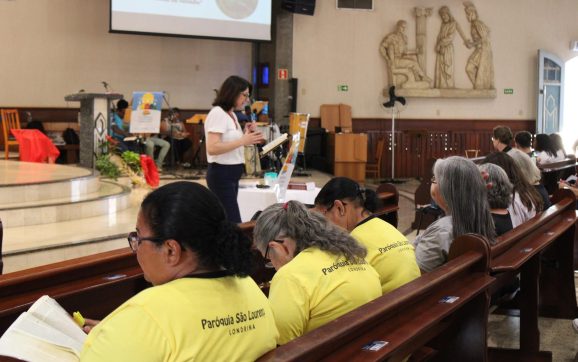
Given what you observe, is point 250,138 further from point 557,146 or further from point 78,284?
point 557,146

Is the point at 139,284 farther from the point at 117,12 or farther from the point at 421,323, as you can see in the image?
the point at 117,12

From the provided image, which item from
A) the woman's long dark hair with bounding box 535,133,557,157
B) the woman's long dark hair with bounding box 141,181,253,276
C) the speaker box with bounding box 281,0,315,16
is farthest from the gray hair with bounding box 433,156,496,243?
the speaker box with bounding box 281,0,315,16

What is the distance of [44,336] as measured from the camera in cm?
162

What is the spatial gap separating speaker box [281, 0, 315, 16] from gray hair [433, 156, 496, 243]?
1061 cm

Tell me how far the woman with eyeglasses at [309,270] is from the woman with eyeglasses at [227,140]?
2.28 meters

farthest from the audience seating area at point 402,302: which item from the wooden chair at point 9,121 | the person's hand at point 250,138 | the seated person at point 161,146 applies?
the wooden chair at point 9,121

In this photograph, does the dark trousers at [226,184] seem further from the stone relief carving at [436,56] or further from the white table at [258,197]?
the stone relief carving at [436,56]

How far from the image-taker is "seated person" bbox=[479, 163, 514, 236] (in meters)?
3.53

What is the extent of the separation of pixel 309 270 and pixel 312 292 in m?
0.06

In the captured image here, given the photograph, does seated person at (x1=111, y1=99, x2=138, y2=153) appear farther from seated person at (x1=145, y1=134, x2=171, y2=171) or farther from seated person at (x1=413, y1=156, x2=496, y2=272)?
seated person at (x1=413, y1=156, x2=496, y2=272)

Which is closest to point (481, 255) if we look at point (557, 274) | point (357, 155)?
point (557, 274)

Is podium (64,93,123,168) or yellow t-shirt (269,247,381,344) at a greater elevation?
podium (64,93,123,168)

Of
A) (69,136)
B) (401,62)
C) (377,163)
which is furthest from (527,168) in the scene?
(401,62)

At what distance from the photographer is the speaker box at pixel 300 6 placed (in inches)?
523
